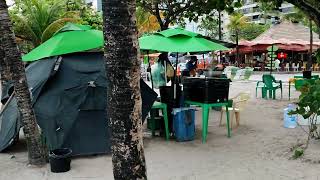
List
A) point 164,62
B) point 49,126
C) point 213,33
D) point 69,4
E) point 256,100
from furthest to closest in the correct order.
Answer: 1. point 213,33
2. point 69,4
3. point 256,100
4. point 164,62
5. point 49,126

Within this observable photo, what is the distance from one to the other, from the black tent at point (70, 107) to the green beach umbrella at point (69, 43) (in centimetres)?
24

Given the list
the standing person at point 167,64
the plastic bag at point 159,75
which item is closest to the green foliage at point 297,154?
the standing person at point 167,64

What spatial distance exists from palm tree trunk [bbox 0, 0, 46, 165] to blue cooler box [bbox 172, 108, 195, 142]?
273 cm

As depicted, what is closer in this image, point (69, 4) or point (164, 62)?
point (164, 62)

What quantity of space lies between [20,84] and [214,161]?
129 inches

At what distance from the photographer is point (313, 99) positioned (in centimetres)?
742

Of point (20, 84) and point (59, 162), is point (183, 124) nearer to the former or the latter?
point (59, 162)

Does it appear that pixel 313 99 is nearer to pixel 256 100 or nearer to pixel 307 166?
pixel 307 166

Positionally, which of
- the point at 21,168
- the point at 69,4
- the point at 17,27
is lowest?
the point at 21,168

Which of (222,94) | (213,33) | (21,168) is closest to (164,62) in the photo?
(222,94)

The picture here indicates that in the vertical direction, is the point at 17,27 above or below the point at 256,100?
above

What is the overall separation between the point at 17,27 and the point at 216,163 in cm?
1590

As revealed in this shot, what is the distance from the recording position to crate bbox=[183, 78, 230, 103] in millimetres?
8586

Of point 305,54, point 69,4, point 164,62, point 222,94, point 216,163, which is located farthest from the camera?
point 305,54
